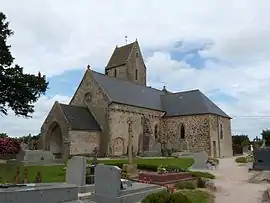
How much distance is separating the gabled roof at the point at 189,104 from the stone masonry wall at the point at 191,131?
2.44 feet

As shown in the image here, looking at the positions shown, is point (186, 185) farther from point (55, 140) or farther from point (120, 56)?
point (120, 56)

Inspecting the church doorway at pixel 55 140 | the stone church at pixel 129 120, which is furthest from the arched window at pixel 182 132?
the church doorway at pixel 55 140

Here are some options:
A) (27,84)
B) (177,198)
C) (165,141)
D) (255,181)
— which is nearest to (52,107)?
(27,84)

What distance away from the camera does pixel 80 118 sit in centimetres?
3375

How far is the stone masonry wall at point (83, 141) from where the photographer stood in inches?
1225

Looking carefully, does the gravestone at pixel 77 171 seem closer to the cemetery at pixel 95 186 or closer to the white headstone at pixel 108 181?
the cemetery at pixel 95 186

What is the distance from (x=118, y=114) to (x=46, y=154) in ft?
36.0

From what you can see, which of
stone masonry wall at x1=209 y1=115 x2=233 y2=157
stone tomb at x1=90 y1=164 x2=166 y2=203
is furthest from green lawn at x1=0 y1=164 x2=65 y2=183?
stone masonry wall at x1=209 y1=115 x2=233 y2=157

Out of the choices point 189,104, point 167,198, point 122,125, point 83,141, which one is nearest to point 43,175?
point 167,198

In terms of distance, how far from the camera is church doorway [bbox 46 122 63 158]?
33.8 metres

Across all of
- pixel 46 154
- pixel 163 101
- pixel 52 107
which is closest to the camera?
pixel 46 154

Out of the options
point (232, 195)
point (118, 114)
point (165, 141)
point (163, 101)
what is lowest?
point (232, 195)

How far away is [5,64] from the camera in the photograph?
21.5 metres

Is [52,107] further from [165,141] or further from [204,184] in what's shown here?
[204,184]
